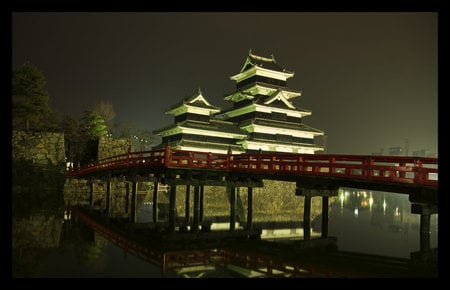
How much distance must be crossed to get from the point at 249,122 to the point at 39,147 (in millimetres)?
16440

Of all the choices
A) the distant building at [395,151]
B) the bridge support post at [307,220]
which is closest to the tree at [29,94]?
the bridge support post at [307,220]

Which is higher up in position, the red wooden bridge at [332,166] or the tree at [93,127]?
the tree at [93,127]

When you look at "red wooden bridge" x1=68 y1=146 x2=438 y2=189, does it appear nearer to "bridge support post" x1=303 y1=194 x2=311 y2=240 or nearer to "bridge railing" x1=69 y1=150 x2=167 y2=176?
"bridge railing" x1=69 y1=150 x2=167 y2=176

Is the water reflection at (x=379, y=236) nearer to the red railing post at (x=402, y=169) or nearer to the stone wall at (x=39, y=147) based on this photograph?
the red railing post at (x=402, y=169)

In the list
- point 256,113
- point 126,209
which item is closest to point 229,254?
point 126,209

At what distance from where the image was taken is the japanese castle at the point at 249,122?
1170 inches

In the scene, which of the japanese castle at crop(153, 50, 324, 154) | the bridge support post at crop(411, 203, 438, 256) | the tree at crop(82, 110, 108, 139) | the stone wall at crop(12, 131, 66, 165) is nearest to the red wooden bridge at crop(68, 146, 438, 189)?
the bridge support post at crop(411, 203, 438, 256)

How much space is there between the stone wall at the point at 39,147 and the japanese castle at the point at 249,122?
8.54 meters

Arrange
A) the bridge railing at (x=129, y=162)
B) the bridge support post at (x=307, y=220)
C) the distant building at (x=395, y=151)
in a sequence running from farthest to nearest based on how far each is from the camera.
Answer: the distant building at (x=395, y=151) → the bridge railing at (x=129, y=162) → the bridge support post at (x=307, y=220)

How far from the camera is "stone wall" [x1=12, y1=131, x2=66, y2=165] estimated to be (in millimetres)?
24547

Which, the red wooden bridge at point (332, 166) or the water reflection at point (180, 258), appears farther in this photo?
the red wooden bridge at point (332, 166)

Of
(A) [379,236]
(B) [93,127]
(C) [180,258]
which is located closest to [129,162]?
(C) [180,258]

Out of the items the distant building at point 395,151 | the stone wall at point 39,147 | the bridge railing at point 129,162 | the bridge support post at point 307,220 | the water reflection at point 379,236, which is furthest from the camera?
the distant building at point 395,151

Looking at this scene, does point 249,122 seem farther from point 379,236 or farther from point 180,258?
point 180,258
